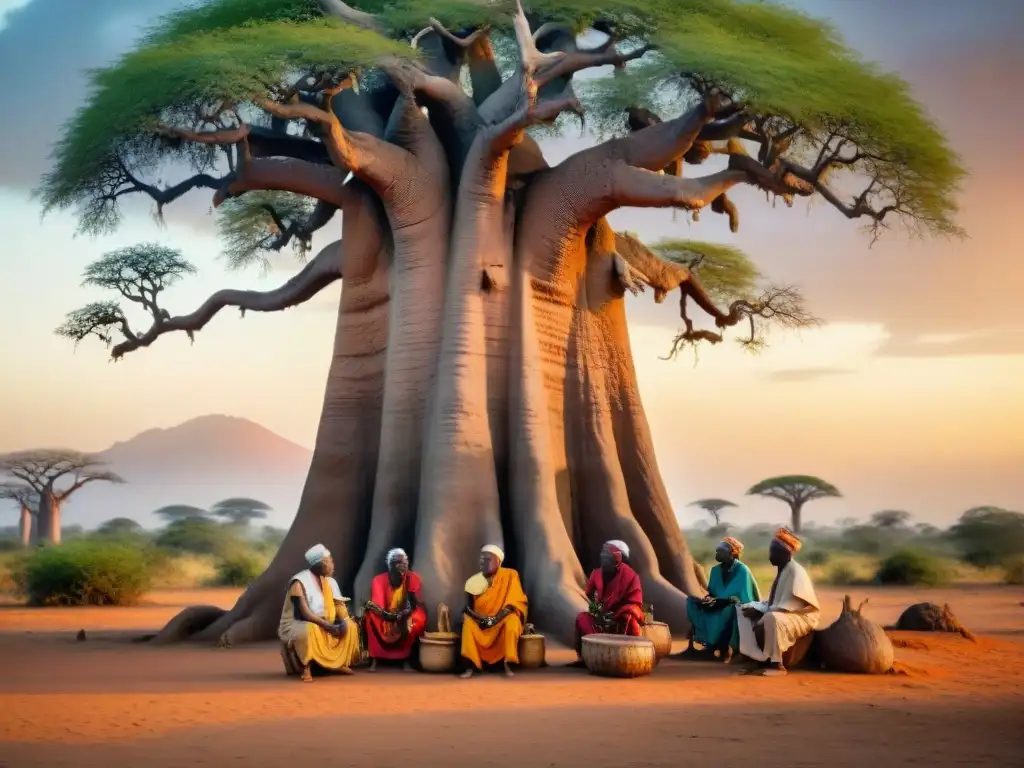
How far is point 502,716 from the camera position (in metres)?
7.46

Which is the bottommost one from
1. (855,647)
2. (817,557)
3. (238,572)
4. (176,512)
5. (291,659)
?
(291,659)

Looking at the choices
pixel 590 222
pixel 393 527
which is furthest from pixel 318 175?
pixel 393 527

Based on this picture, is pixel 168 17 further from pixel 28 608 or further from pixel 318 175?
pixel 28 608

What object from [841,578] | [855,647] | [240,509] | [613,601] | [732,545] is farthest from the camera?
[240,509]

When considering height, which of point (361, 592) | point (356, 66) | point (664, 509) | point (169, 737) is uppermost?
point (356, 66)

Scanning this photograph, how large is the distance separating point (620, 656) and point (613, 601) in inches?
22.7

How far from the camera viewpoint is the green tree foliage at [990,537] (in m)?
30.1

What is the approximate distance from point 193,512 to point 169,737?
49.7 m

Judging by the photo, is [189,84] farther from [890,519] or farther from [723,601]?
[890,519]

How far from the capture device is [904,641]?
11.9 metres

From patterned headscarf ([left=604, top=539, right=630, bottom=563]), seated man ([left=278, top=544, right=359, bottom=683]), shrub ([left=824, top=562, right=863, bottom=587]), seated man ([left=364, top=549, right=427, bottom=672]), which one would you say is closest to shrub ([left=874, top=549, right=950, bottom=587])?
shrub ([left=824, top=562, right=863, bottom=587])

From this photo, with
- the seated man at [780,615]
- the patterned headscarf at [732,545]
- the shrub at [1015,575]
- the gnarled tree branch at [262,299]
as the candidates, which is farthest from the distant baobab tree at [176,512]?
the seated man at [780,615]

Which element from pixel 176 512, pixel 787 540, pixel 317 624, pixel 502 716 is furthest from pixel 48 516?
pixel 502 716

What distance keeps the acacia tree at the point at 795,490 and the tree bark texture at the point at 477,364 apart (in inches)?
958
